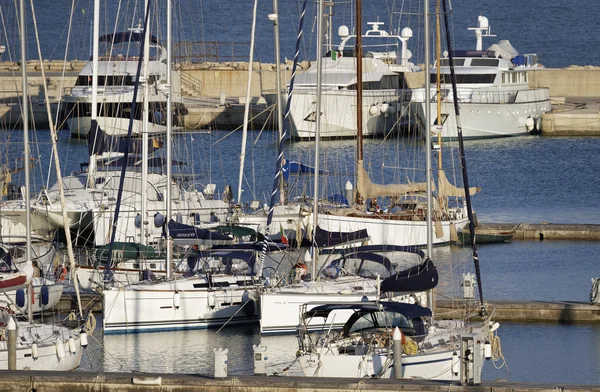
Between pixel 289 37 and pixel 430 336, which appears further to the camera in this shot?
pixel 289 37

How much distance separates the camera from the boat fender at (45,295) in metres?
27.0

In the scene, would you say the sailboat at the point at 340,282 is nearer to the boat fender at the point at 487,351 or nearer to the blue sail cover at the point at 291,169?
the boat fender at the point at 487,351

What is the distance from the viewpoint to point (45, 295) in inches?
1066

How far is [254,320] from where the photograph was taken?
1081 inches

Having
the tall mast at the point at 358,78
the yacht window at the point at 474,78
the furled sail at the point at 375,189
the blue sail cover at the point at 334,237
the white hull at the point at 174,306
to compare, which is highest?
the yacht window at the point at 474,78

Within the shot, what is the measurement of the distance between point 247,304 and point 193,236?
2755 millimetres

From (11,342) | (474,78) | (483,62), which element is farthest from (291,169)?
(483,62)

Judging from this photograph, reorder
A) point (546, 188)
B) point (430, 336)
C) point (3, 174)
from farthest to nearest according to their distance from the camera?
point (546, 188) → point (3, 174) → point (430, 336)

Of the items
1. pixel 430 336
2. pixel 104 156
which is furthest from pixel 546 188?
pixel 430 336

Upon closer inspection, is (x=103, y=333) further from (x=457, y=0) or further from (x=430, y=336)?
(x=457, y=0)

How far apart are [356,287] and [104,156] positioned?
47.6 feet

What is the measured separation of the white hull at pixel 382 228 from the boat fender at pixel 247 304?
8047 mm

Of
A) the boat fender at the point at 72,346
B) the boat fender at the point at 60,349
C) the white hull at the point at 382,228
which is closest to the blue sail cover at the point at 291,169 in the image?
the white hull at the point at 382,228

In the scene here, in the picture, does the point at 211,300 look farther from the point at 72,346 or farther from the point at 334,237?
the point at 72,346
